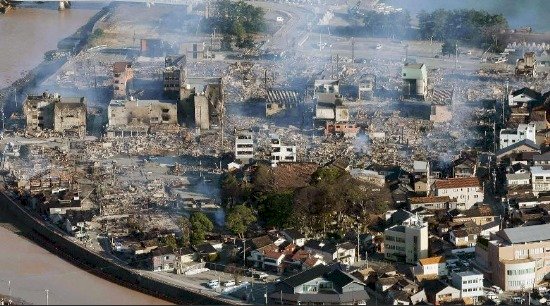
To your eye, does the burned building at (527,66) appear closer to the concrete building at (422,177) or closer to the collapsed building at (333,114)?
the collapsed building at (333,114)

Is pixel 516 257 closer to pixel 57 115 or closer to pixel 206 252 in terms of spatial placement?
pixel 206 252

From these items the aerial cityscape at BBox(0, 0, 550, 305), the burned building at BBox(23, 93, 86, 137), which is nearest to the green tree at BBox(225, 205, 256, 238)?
the aerial cityscape at BBox(0, 0, 550, 305)

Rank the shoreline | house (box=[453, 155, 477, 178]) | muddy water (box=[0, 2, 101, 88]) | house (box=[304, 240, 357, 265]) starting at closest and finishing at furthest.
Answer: house (box=[304, 240, 357, 265]), house (box=[453, 155, 477, 178]), the shoreline, muddy water (box=[0, 2, 101, 88])

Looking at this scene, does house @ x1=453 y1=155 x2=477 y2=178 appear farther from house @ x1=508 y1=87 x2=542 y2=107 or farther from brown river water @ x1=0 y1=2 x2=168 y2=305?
brown river water @ x1=0 y1=2 x2=168 y2=305

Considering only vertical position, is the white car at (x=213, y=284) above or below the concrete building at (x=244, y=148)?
below

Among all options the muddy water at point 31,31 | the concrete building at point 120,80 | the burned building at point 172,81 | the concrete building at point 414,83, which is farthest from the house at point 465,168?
the muddy water at point 31,31

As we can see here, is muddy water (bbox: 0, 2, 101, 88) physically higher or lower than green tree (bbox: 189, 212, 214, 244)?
higher

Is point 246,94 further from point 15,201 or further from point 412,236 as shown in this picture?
point 412,236
